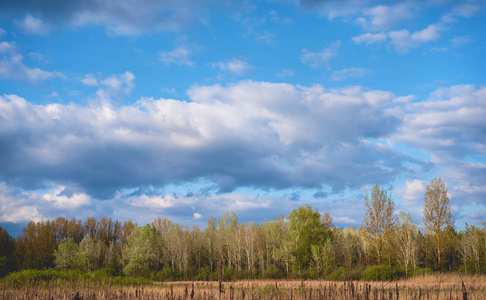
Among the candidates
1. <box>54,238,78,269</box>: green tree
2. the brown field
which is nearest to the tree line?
<box>54,238,78,269</box>: green tree

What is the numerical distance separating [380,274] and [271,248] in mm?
24731

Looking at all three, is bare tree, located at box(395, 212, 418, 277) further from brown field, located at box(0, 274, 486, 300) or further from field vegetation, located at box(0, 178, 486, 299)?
brown field, located at box(0, 274, 486, 300)

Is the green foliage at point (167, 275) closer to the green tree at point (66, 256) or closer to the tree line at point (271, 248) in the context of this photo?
the tree line at point (271, 248)

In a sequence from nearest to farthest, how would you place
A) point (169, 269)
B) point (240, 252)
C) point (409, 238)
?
point (409, 238) < point (169, 269) < point (240, 252)

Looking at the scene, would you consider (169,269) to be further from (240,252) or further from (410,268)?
(410,268)

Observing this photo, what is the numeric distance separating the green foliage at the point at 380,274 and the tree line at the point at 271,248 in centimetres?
15

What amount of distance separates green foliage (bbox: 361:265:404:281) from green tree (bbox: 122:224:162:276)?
3593 cm

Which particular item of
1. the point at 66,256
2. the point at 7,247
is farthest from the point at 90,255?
the point at 7,247

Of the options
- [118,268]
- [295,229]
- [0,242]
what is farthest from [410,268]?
[0,242]

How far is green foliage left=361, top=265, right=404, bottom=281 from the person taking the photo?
40656 mm

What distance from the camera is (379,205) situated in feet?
176

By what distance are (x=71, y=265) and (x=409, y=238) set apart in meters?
59.1

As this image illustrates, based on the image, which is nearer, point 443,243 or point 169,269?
point 443,243

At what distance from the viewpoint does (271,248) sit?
63.2 meters
